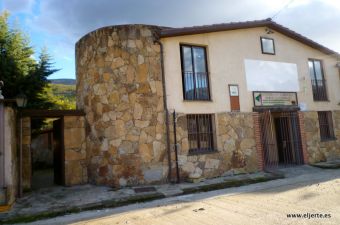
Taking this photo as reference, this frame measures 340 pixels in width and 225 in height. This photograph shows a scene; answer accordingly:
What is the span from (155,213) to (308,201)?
3.46 metres

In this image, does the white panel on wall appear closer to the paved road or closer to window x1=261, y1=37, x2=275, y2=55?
window x1=261, y1=37, x2=275, y2=55

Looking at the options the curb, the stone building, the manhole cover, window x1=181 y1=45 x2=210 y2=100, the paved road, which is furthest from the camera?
window x1=181 y1=45 x2=210 y2=100

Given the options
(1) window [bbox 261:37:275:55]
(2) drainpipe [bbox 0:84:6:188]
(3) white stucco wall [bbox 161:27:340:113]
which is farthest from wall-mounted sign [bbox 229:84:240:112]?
(2) drainpipe [bbox 0:84:6:188]

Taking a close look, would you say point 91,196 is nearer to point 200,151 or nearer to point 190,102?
point 200,151

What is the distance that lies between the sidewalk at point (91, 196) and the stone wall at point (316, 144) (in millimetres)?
3344

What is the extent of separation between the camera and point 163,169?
957 centimetres

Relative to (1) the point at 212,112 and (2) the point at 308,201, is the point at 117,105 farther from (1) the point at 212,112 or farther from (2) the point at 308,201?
(2) the point at 308,201

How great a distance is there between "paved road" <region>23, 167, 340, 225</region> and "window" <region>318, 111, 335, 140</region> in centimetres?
565

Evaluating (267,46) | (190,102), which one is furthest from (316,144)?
(190,102)

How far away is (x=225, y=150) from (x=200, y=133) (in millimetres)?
1128

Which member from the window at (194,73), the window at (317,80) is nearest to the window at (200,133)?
the window at (194,73)

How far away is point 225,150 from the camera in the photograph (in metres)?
10.6

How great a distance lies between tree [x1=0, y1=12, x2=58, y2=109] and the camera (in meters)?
14.6

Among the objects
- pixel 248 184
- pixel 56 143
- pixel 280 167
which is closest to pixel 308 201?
pixel 248 184
